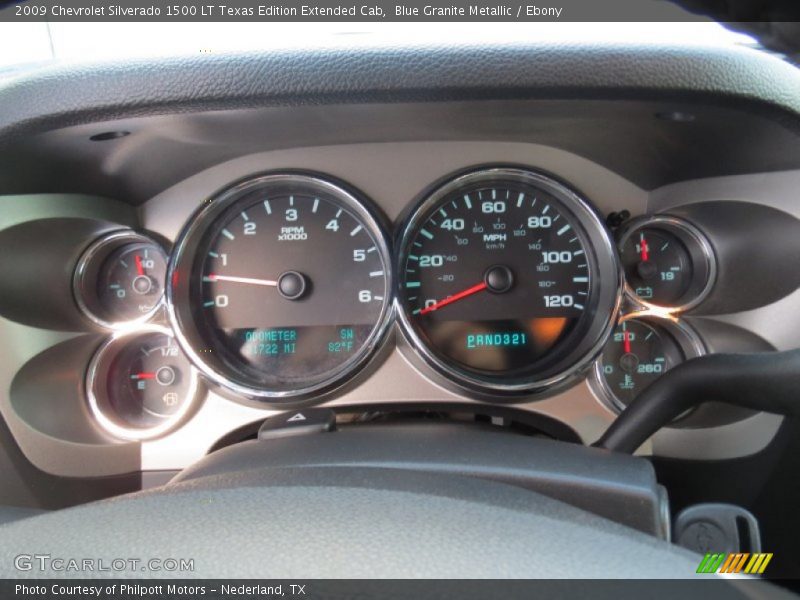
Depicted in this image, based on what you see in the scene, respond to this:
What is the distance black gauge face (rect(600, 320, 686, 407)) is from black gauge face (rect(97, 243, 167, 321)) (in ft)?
4.83

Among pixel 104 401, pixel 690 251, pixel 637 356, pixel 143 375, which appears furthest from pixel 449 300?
pixel 104 401

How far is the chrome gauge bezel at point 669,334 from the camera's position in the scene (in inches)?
82.4

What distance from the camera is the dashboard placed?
77.3 inches

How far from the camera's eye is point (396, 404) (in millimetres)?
2113

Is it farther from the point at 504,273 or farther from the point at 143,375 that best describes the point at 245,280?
the point at 504,273

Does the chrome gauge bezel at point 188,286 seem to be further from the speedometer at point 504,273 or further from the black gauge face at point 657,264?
the black gauge face at point 657,264

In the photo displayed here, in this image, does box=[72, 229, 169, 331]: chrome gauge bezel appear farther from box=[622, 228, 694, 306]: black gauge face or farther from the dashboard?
box=[622, 228, 694, 306]: black gauge face

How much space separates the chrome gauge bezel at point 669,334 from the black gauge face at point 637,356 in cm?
2

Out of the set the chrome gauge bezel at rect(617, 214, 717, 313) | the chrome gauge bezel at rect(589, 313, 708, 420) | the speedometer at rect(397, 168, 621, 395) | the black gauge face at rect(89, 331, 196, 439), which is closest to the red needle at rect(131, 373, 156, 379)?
the black gauge face at rect(89, 331, 196, 439)

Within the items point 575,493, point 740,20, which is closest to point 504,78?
point 740,20

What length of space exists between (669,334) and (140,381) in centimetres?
172

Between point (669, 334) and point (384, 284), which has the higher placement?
point (384, 284)

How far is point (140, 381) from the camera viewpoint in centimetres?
223

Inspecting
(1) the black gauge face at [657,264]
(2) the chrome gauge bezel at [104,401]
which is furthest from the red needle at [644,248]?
(2) the chrome gauge bezel at [104,401]
